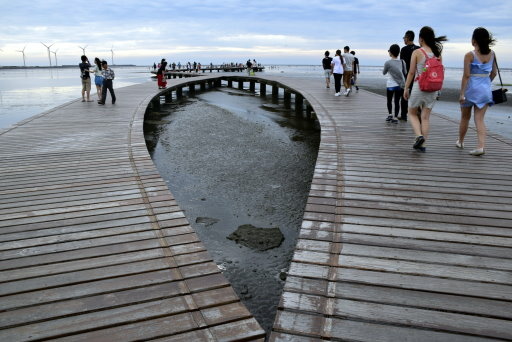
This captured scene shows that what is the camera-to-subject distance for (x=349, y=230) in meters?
3.37

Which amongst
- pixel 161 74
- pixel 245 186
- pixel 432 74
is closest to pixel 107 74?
pixel 161 74

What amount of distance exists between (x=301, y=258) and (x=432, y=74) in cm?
427

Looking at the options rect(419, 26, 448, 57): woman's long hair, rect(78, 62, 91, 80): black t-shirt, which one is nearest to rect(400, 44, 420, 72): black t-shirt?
rect(419, 26, 448, 57): woman's long hair

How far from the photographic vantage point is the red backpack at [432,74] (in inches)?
224

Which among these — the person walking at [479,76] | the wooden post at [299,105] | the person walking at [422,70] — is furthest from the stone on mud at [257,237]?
the wooden post at [299,105]

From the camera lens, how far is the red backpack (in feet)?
18.6

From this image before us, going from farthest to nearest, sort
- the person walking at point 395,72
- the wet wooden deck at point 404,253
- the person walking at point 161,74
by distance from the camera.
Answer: the person walking at point 161,74
the person walking at point 395,72
the wet wooden deck at point 404,253

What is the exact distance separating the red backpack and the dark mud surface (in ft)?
8.46

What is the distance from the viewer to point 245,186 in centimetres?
673

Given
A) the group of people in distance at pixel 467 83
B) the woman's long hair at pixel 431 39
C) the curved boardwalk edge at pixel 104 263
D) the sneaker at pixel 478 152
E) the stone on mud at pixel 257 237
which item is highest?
the woman's long hair at pixel 431 39

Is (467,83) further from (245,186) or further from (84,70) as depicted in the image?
(84,70)

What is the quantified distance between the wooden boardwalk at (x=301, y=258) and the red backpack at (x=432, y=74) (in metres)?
1.11

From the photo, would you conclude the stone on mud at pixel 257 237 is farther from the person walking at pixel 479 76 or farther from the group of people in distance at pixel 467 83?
the person walking at pixel 479 76

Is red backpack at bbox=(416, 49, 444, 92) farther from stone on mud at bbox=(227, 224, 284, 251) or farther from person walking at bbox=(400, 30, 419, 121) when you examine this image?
stone on mud at bbox=(227, 224, 284, 251)
